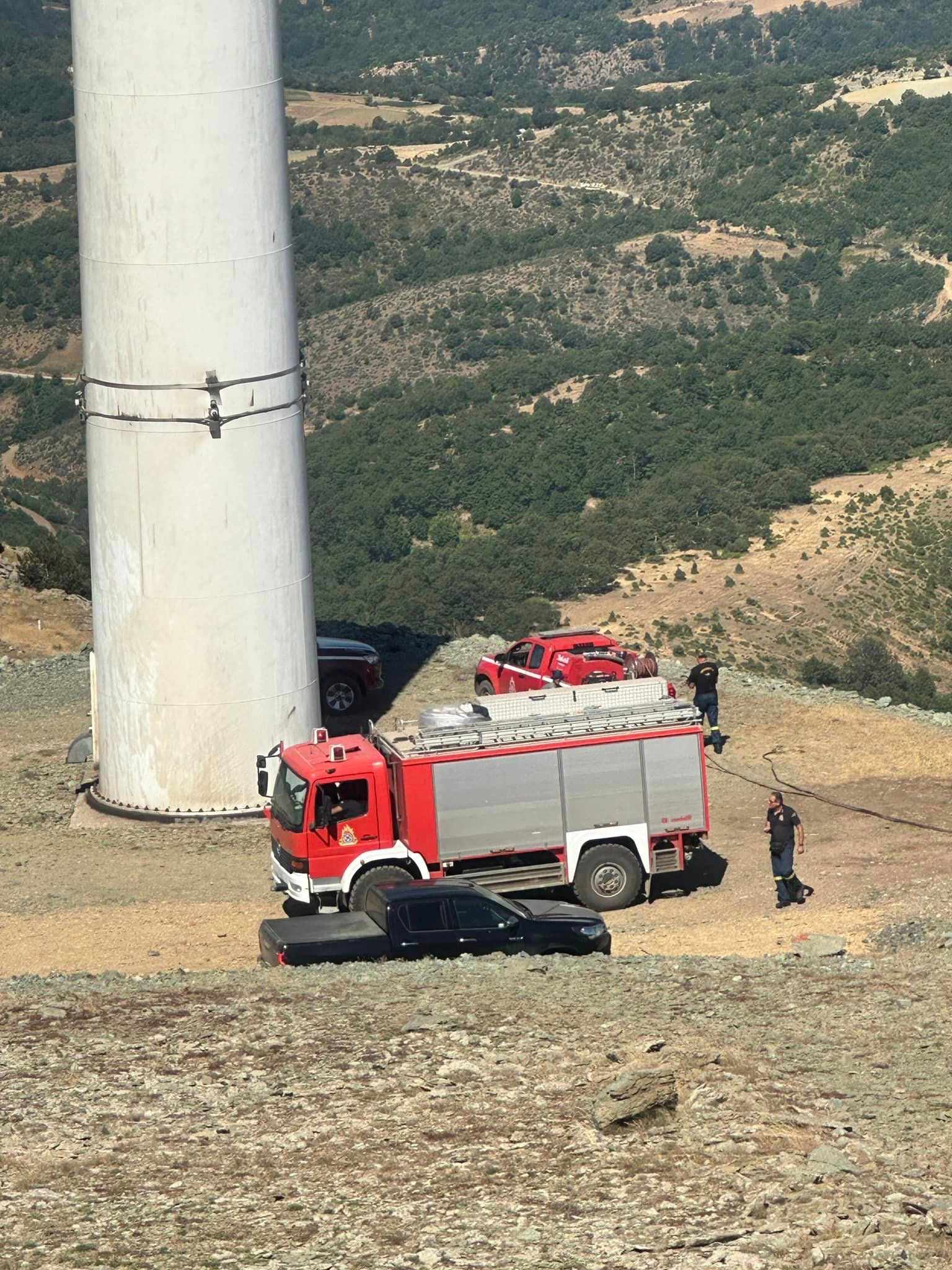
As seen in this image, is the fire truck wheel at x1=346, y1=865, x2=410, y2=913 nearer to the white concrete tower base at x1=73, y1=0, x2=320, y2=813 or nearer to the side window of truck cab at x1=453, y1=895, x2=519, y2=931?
the side window of truck cab at x1=453, y1=895, x2=519, y2=931

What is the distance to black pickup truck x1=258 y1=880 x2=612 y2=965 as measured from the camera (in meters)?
19.6

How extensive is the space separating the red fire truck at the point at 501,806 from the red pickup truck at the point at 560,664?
7667 mm

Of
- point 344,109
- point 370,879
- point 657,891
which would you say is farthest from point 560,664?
point 344,109

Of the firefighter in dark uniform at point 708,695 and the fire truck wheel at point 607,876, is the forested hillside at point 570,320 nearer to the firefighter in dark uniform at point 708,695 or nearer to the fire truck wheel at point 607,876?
the firefighter in dark uniform at point 708,695

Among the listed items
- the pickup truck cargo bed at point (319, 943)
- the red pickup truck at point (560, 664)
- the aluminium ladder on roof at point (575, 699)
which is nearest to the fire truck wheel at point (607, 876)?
the aluminium ladder on roof at point (575, 699)

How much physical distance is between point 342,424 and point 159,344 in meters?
72.0

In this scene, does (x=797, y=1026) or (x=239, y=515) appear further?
(x=239, y=515)

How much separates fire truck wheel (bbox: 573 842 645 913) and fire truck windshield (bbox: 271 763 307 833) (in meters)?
3.56

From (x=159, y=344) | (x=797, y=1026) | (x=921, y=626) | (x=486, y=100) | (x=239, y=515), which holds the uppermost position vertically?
(x=486, y=100)

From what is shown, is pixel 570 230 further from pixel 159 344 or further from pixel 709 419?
pixel 159 344

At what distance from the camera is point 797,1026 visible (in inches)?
652

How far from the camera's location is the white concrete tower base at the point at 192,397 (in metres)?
25.1

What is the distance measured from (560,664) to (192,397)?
934 cm

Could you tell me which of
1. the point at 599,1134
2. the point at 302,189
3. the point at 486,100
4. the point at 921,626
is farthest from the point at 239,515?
the point at 486,100
